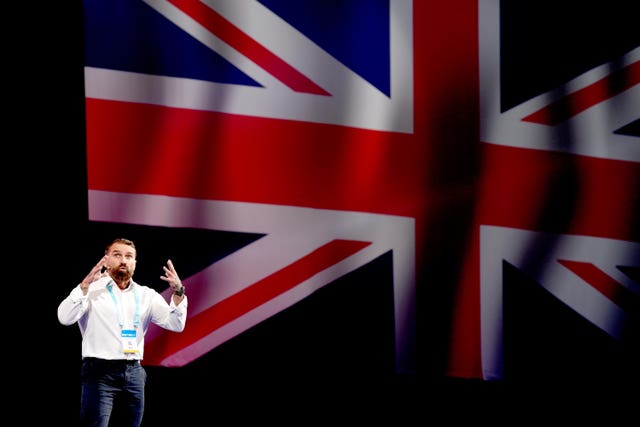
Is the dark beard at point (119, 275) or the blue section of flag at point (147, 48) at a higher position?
the blue section of flag at point (147, 48)

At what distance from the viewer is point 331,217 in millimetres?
3281

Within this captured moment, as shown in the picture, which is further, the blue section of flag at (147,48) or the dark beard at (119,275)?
the blue section of flag at (147,48)

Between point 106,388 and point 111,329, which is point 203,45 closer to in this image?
point 111,329

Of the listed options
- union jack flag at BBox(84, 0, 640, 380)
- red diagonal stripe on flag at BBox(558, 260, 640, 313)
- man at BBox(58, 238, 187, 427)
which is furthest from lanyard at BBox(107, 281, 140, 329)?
red diagonal stripe on flag at BBox(558, 260, 640, 313)

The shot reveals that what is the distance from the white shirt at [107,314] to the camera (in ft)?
8.43

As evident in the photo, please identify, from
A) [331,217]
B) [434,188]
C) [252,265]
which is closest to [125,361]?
[252,265]

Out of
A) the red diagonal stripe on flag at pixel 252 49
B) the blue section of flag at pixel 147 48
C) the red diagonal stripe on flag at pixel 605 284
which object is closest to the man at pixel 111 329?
the blue section of flag at pixel 147 48

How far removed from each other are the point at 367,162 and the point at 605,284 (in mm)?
1043

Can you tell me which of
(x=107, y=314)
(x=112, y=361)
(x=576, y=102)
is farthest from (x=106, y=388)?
(x=576, y=102)

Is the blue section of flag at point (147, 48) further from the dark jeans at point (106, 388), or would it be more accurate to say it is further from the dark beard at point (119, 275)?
the dark jeans at point (106, 388)

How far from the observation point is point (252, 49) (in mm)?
3311

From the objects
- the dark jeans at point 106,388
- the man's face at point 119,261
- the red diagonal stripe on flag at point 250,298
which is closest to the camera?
the dark jeans at point 106,388

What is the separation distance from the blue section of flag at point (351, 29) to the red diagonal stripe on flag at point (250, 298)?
0.68 metres

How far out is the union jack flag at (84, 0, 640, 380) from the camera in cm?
325
